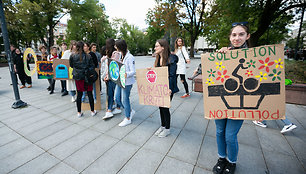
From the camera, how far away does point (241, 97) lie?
174cm

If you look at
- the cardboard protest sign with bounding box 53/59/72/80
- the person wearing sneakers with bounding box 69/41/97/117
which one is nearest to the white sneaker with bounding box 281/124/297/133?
the person wearing sneakers with bounding box 69/41/97/117

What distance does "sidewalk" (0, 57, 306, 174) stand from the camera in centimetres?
213

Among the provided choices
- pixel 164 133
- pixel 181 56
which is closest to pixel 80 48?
pixel 164 133

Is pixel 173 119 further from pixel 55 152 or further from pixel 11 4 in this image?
pixel 11 4

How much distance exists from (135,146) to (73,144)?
4.02 feet

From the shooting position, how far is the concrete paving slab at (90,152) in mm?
2229

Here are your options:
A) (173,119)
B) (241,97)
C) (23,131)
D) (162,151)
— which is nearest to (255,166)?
(241,97)

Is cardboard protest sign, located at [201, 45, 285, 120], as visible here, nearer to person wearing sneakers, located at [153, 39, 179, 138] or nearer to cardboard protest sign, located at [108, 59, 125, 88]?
person wearing sneakers, located at [153, 39, 179, 138]

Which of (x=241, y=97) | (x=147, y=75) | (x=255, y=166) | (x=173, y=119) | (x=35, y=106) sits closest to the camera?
(x=241, y=97)

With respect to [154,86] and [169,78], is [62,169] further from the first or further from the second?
[169,78]

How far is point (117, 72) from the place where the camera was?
3176mm

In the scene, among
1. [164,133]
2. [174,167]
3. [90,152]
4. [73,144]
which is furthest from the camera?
[164,133]

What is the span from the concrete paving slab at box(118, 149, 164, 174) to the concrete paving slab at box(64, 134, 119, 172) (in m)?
0.35

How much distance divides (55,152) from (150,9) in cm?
2460
